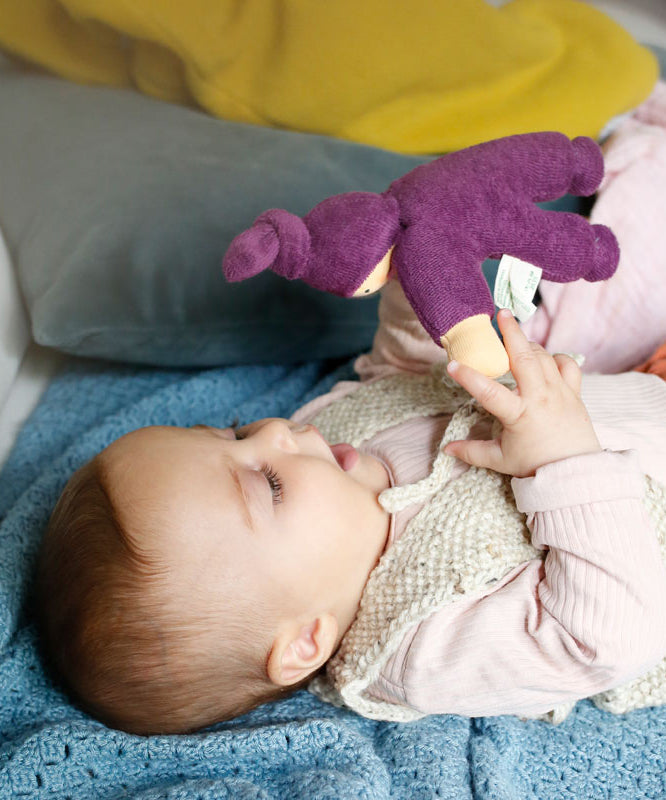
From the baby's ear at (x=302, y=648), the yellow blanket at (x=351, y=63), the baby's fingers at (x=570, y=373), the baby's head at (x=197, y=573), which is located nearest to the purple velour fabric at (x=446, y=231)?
the baby's fingers at (x=570, y=373)

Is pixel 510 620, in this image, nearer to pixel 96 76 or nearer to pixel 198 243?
pixel 198 243

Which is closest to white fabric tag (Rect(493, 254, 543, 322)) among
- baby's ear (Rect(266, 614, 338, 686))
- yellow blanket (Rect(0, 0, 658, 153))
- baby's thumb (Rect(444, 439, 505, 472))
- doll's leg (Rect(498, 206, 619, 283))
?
doll's leg (Rect(498, 206, 619, 283))

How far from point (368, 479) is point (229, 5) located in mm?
748

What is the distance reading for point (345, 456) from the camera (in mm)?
946

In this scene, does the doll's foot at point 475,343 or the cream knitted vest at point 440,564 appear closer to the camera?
the doll's foot at point 475,343

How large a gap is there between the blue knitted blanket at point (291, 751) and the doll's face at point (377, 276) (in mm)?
435

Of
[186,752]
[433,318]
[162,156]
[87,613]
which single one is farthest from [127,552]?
[162,156]

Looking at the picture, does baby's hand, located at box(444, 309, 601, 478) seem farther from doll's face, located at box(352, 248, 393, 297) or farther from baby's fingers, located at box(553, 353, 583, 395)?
doll's face, located at box(352, 248, 393, 297)

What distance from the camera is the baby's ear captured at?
85 centimetres

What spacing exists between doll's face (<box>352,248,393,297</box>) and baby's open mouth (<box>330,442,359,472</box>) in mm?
245

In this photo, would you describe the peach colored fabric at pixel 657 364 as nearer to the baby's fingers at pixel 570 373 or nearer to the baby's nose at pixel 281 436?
the baby's fingers at pixel 570 373

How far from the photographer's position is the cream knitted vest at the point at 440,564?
2.75 ft

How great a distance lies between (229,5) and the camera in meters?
1.22

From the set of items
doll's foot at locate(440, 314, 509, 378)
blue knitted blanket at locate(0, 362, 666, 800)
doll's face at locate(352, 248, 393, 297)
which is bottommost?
blue knitted blanket at locate(0, 362, 666, 800)
